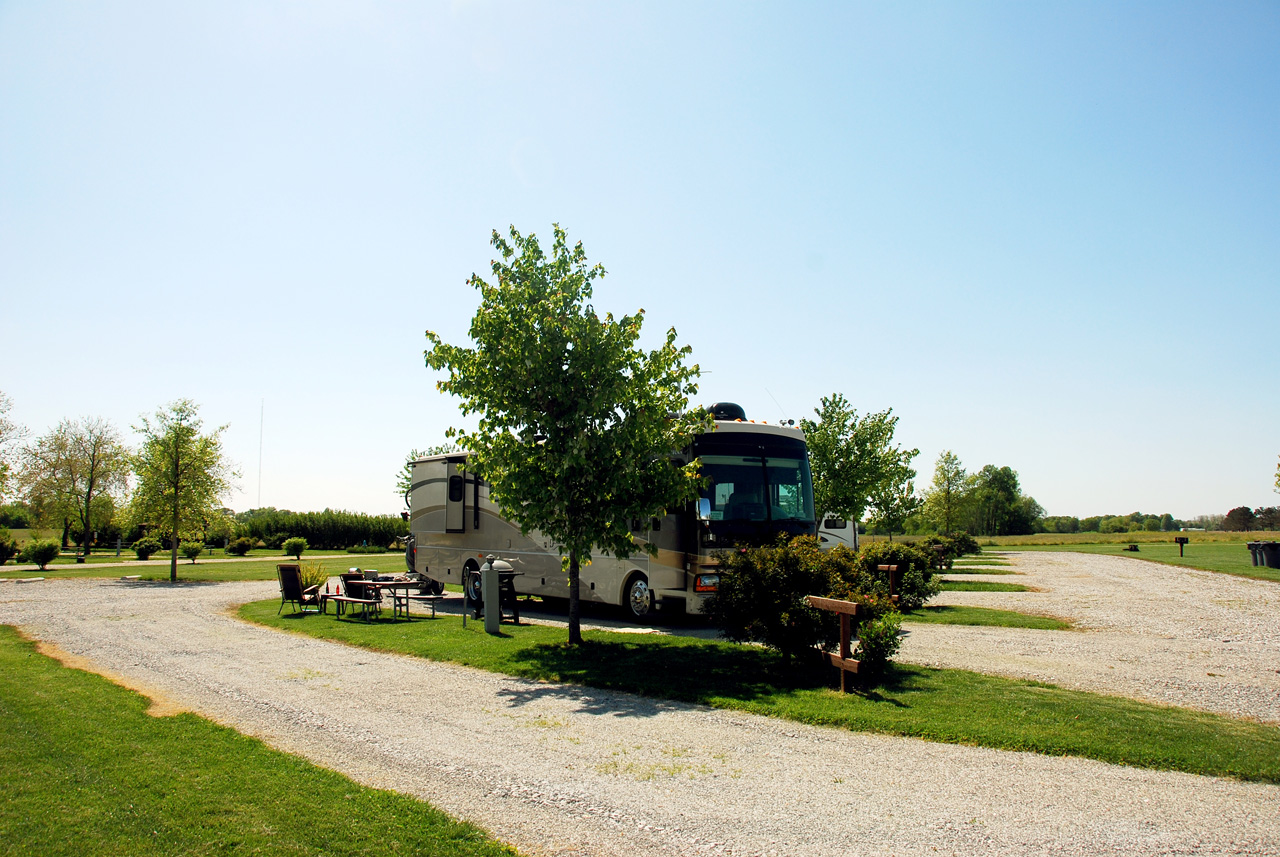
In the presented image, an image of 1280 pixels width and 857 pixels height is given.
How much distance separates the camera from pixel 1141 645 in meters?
11.6

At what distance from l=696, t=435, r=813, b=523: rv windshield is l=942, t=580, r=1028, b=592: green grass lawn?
1127cm

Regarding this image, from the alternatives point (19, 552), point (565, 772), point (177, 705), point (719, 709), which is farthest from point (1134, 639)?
point (19, 552)

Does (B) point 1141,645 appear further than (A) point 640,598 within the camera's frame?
No

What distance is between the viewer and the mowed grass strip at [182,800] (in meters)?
4.19

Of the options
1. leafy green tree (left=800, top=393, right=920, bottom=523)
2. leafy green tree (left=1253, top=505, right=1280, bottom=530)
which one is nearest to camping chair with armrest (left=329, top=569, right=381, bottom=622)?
leafy green tree (left=800, top=393, right=920, bottom=523)

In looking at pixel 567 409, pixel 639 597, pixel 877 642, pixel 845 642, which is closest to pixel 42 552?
pixel 639 597

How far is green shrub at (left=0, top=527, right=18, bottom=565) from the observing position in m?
36.1

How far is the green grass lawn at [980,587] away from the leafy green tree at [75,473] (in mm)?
53595

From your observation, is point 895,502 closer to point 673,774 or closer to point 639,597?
point 639,597

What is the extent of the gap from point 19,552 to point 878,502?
1660 inches

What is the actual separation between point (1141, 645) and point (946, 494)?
56396 mm

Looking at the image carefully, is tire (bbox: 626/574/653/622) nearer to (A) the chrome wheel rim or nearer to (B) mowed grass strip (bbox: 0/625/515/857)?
(A) the chrome wheel rim

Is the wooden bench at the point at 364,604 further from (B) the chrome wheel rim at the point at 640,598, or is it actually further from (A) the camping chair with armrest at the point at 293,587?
(B) the chrome wheel rim at the point at 640,598

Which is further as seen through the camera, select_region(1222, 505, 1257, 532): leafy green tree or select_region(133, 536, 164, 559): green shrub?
select_region(1222, 505, 1257, 532): leafy green tree
